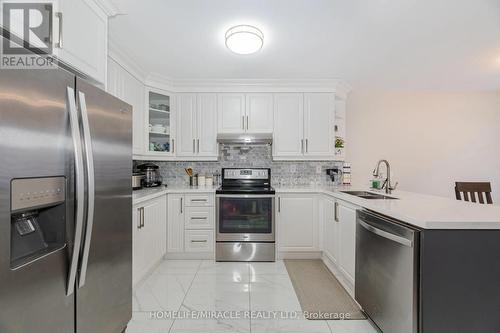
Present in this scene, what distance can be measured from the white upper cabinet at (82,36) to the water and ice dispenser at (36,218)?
2.54 ft

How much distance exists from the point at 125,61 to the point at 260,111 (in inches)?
67.1

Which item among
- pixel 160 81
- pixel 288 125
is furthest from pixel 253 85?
pixel 160 81

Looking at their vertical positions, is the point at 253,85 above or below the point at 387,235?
above

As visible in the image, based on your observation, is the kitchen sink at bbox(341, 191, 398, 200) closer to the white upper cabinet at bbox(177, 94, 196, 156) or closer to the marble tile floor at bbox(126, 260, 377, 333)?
the marble tile floor at bbox(126, 260, 377, 333)

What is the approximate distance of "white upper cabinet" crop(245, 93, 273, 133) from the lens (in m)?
3.48

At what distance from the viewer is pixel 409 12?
1891 millimetres

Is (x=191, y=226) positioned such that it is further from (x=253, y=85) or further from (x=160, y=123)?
(x=253, y=85)

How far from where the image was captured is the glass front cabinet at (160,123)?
10.8 feet

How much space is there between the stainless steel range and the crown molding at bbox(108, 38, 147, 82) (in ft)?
5.54

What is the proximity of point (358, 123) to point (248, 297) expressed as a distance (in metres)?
3.01

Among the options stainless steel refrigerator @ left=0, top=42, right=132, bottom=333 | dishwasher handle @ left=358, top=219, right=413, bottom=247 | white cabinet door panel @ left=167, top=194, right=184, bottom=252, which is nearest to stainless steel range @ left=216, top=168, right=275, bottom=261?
white cabinet door panel @ left=167, top=194, right=184, bottom=252

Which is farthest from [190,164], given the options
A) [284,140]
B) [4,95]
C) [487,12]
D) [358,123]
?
[487,12]

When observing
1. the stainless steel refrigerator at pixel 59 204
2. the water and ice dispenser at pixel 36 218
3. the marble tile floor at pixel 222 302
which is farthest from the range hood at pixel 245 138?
the water and ice dispenser at pixel 36 218

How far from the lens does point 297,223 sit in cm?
323
